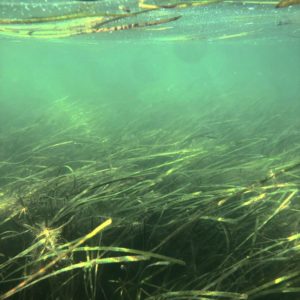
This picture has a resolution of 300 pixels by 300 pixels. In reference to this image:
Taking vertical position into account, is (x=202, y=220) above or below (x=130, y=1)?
below

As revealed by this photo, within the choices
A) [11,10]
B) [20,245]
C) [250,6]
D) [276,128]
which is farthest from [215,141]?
[11,10]

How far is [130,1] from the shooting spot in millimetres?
8648

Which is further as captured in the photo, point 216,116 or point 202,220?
point 216,116

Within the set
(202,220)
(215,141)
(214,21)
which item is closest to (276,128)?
(215,141)

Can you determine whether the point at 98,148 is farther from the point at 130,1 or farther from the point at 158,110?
the point at 158,110

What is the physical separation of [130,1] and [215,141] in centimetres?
440

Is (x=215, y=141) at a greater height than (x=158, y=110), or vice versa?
Answer: (x=215, y=141)

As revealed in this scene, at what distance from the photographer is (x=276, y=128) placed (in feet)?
36.7

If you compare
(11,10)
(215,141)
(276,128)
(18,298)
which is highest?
(11,10)

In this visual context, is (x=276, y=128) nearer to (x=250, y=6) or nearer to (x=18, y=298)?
(x=250, y=6)

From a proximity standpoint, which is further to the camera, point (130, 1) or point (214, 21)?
point (214, 21)

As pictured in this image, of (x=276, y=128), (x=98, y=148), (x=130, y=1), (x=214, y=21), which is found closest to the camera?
(x=98, y=148)

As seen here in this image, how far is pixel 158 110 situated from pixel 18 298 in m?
13.7

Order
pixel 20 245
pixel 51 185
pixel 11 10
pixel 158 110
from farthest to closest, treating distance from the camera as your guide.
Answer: pixel 158 110, pixel 11 10, pixel 51 185, pixel 20 245
